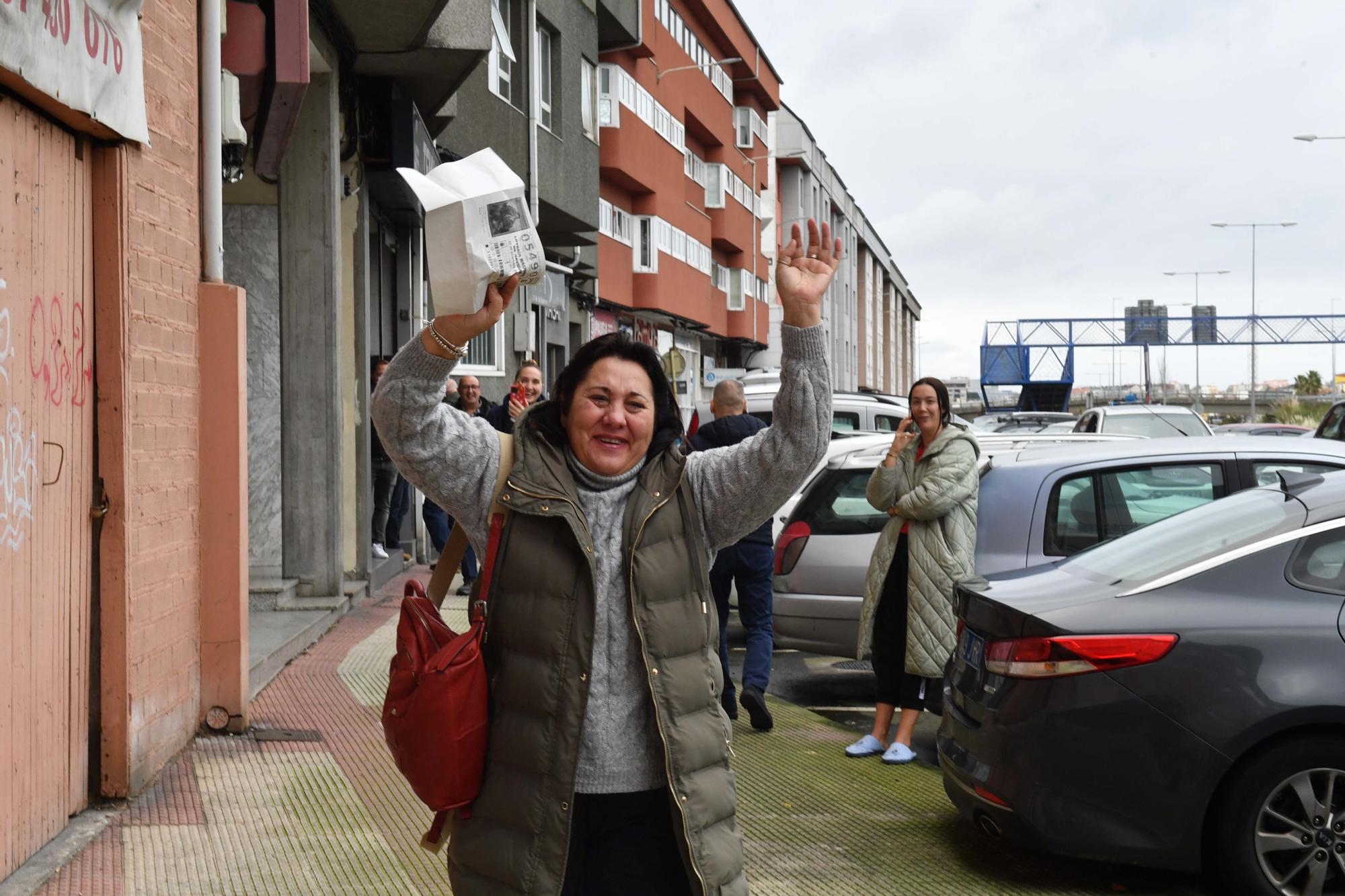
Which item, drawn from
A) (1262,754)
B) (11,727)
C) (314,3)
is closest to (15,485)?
(11,727)

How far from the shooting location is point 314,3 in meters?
10.7

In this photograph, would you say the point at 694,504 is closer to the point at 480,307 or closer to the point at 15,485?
the point at 480,307

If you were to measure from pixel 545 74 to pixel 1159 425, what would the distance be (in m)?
11.5

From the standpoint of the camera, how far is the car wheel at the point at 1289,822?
4.94m

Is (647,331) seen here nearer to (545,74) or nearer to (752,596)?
(545,74)

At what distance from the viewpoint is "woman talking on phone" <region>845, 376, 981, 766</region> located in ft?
23.7

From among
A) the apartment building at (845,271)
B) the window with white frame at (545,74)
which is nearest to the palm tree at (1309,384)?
the apartment building at (845,271)

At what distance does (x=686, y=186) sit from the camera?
42031 mm

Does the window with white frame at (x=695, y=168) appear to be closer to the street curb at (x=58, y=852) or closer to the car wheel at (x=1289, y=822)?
the street curb at (x=58, y=852)

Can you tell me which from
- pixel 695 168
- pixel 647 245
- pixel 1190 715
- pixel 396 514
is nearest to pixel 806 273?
pixel 1190 715

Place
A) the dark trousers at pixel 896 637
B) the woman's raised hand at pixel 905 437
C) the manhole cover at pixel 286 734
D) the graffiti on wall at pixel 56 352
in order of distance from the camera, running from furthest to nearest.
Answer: the woman's raised hand at pixel 905 437
the dark trousers at pixel 896 637
the manhole cover at pixel 286 734
the graffiti on wall at pixel 56 352

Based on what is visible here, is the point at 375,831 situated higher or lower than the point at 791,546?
lower

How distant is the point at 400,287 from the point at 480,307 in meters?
14.0

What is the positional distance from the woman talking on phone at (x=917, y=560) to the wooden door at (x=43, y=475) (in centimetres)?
378
